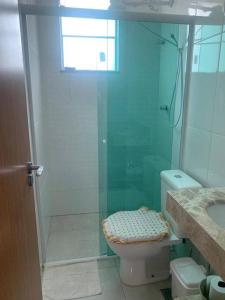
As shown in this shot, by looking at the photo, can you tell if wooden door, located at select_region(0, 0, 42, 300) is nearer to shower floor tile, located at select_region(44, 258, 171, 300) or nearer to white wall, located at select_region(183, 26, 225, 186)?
shower floor tile, located at select_region(44, 258, 171, 300)

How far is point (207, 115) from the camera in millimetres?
1578

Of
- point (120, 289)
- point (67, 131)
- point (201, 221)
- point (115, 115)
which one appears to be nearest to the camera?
point (201, 221)

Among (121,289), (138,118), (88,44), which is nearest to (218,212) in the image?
(121,289)

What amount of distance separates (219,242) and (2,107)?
0.84 meters

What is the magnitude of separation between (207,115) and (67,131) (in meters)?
1.39

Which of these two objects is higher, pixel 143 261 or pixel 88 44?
pixel 88 44

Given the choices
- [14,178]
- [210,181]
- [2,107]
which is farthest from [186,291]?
[2,107]

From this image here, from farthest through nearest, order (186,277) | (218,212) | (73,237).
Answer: (73,237), (186,277), (218,212)

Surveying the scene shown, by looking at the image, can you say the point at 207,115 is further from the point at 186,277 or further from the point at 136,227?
A: the point at 186,277

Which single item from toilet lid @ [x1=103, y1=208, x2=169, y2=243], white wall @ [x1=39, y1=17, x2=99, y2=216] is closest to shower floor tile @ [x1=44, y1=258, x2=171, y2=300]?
toilet lid @ [x1=103, y1=208, x2=169, y2=243]

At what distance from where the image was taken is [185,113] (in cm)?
187

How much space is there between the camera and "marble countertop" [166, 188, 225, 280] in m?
0.76

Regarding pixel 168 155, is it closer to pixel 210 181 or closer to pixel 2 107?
pixel 210 181

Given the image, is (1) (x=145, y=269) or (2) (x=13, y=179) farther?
(1) (x=145, y=269)
